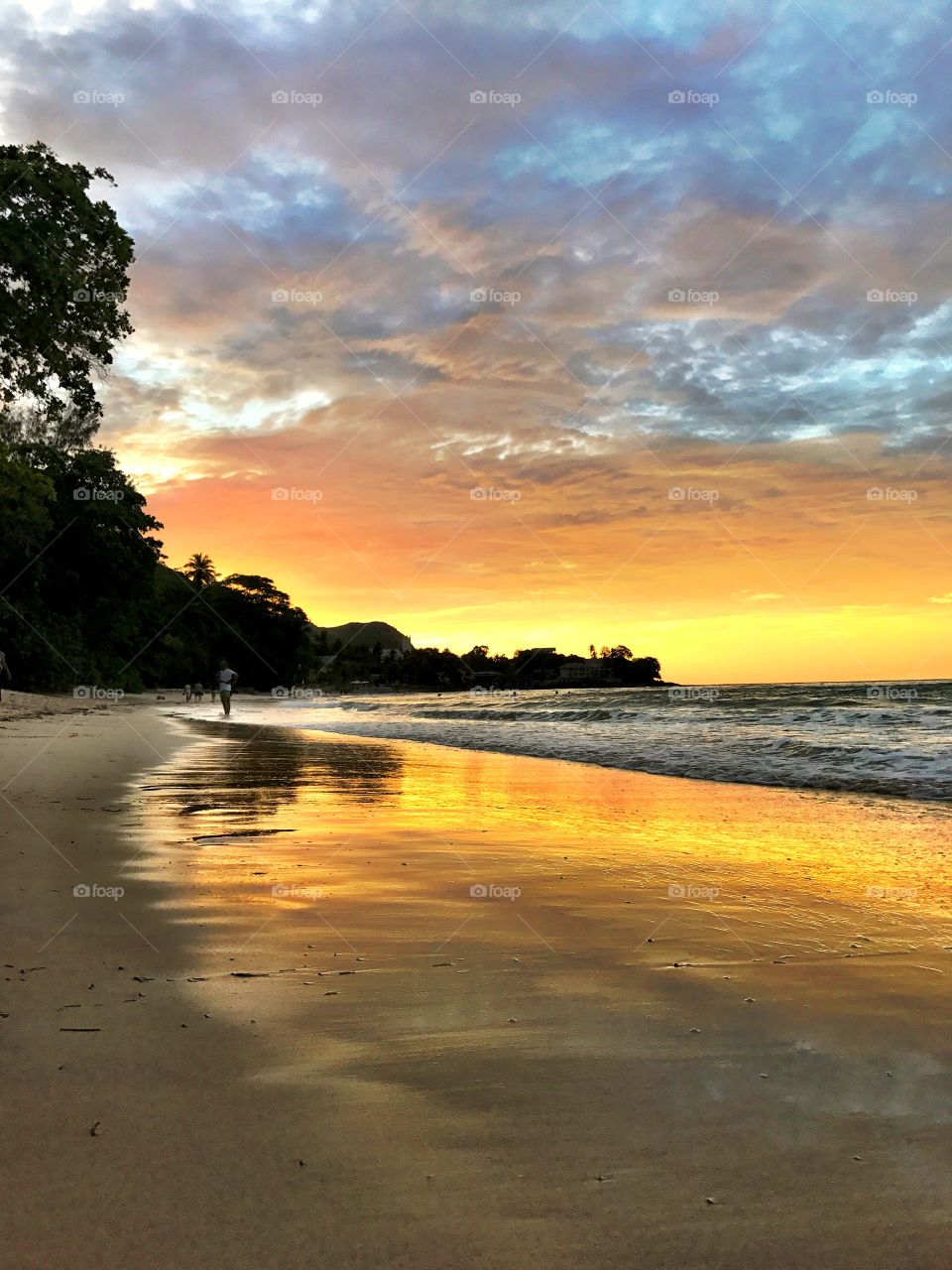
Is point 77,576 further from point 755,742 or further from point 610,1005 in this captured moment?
point 610,1005

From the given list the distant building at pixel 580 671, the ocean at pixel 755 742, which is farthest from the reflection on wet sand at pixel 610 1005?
the distant building at pixel 580 671

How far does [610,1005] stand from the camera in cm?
338

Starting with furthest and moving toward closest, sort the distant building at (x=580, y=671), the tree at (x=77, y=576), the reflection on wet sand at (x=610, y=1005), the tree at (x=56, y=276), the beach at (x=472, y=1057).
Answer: the distant building at (x=580, y=671)
the tree at (x=77, y=576)
the tree at (x=56, y=276)
the reflection on wet sand at (x=610, y=1005)
the beach at (x=472, y=1057)

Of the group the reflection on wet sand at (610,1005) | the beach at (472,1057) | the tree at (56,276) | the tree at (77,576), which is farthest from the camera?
the tree at (77,576)

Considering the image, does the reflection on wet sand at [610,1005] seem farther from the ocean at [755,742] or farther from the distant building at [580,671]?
the distant building at [580,671]

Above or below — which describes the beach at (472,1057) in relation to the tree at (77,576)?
below

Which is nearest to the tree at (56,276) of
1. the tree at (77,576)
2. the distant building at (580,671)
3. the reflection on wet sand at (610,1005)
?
the reflection on wet sand at (610,1005)

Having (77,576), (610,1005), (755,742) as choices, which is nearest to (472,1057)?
(610,1005)

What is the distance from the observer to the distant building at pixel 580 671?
413 ft

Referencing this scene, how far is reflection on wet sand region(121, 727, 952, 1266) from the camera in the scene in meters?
2.18

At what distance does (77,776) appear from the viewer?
35.7ft

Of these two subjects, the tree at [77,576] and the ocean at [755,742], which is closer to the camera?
the ocean at [755,742]

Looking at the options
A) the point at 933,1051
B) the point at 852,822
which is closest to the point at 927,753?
the point at 852,822

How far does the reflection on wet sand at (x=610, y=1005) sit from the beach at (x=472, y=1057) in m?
0.01
